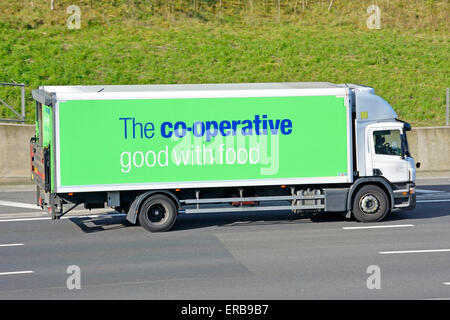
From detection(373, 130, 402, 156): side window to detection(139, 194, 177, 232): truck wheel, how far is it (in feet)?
15.7

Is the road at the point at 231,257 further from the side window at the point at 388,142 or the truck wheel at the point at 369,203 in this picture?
the side window at the point at 388,142

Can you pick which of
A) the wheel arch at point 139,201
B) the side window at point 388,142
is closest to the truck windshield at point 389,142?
the side window at point 388,142

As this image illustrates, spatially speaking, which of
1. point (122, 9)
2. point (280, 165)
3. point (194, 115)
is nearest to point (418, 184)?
point (280, 165)

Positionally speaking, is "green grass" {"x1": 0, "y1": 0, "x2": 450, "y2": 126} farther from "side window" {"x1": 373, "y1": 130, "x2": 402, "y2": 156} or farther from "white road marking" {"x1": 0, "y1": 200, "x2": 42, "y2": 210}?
"side window" {"x1": 373, "y1": 130, "x2": 402, "y2": 156}

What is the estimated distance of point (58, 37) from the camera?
105 feet

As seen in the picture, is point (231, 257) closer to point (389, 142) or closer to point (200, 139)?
point (200, 139)

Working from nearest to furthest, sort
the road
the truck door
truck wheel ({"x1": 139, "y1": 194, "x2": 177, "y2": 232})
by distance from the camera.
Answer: the road → truck wheel ({"x1": 139, "y1": 194, "x2": 177, "y2": 232}) → the truck door

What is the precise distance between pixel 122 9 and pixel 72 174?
2086 centimetres

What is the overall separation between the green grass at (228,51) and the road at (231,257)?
1097 centimetres

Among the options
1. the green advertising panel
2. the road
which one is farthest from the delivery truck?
the road

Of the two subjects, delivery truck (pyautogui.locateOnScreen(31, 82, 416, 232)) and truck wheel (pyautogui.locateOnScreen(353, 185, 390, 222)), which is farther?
truck wheel (pyautogui.locateOnScreen(353, 185, 390, 222))

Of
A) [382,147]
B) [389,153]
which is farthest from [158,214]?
[389,153]

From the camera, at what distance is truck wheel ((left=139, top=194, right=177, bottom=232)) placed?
16.3 m

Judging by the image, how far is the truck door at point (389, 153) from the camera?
1711 centimetres
